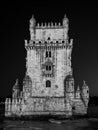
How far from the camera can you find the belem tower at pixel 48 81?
56781 mm

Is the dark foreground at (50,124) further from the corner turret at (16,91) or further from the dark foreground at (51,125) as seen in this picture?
the corner turret at (16,91)

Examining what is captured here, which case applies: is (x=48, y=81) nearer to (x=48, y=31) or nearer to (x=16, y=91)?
(x=16, y=91)

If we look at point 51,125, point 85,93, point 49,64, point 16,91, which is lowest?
point 51,125

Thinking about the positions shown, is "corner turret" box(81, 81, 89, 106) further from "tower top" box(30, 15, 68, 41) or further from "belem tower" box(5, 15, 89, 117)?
"tower top" box(30, 15, 68, 41)

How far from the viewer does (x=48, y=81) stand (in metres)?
58.6

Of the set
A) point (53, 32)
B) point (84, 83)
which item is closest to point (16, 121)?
point (84, 83)

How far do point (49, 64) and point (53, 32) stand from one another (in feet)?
25.6

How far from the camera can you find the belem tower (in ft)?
186

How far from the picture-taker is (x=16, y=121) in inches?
2133

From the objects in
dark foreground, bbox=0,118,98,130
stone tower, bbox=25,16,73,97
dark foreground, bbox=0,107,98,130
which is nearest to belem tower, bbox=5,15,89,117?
stone tower, bbox=25,16,73,97

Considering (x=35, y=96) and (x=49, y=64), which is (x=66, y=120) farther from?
(x=49, y=64)

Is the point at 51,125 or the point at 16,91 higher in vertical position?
the point at 16,91

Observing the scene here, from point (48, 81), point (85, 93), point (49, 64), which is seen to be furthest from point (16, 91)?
point (85, 93)

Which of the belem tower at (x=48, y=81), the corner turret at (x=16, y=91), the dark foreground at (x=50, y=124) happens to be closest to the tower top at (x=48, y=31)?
the belem tower at (x=48, y=81)
